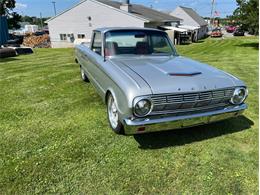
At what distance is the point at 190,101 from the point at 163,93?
417 mm

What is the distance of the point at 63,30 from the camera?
1298 inches

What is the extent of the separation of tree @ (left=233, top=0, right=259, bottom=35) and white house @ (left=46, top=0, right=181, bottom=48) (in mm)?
10515

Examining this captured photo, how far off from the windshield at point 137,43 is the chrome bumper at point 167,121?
178 cm

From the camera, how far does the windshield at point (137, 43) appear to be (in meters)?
4.46

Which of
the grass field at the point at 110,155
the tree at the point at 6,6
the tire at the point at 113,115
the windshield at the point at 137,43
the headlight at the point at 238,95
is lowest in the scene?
the grass field at the point at 110,155

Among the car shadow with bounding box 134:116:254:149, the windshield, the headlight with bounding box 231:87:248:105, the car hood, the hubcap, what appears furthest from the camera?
the windshield

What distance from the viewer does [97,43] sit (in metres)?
4.98

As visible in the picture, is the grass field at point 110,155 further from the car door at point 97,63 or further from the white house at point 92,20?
the white house at point 92,20

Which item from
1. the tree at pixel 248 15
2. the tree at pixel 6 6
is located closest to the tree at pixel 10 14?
the tree at pixel 6 6

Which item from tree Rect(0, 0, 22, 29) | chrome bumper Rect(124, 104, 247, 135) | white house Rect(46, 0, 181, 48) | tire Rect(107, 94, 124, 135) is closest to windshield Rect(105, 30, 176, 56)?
tire Rect(107, 94, 124, 135)

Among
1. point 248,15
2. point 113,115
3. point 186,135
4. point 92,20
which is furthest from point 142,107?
point 92,20

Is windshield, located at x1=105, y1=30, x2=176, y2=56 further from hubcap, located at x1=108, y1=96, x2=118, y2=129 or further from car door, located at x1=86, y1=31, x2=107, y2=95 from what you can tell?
hubcap, located at x1=108, y1=96, x2=118, y2=129

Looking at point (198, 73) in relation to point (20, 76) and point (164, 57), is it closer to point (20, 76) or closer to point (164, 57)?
point (164, 57)

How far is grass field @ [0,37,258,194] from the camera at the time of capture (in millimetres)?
2691
